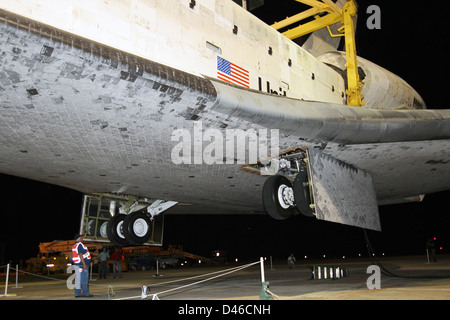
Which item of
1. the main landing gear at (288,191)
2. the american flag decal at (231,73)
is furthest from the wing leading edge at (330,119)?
the main landing gear at (288,191)

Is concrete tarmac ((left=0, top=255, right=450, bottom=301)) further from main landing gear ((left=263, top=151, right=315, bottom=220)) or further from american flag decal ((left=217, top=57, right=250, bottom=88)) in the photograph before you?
american flag decal ((left=217, top=57, right=250, bottom=88))

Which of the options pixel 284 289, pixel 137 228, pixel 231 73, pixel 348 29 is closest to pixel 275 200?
pixel 284 289

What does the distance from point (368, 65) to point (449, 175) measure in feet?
12.8

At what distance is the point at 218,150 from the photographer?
25.6 ft

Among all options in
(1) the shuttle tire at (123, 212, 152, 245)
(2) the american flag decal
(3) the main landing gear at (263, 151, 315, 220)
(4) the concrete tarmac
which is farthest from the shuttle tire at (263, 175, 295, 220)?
(1) the shuttle tire at (123, 212, 152, 245)

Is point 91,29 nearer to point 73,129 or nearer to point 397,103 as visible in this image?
point 73,129

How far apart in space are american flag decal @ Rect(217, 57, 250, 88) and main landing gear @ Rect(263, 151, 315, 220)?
211 cm

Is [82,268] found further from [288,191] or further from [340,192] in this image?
[340,192]

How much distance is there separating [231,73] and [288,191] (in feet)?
9.37

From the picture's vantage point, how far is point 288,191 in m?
8.22

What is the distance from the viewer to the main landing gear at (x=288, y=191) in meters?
7.67

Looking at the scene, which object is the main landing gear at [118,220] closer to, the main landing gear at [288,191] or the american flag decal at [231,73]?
the main landing gear at [288,191]

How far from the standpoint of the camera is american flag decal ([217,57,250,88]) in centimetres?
684
